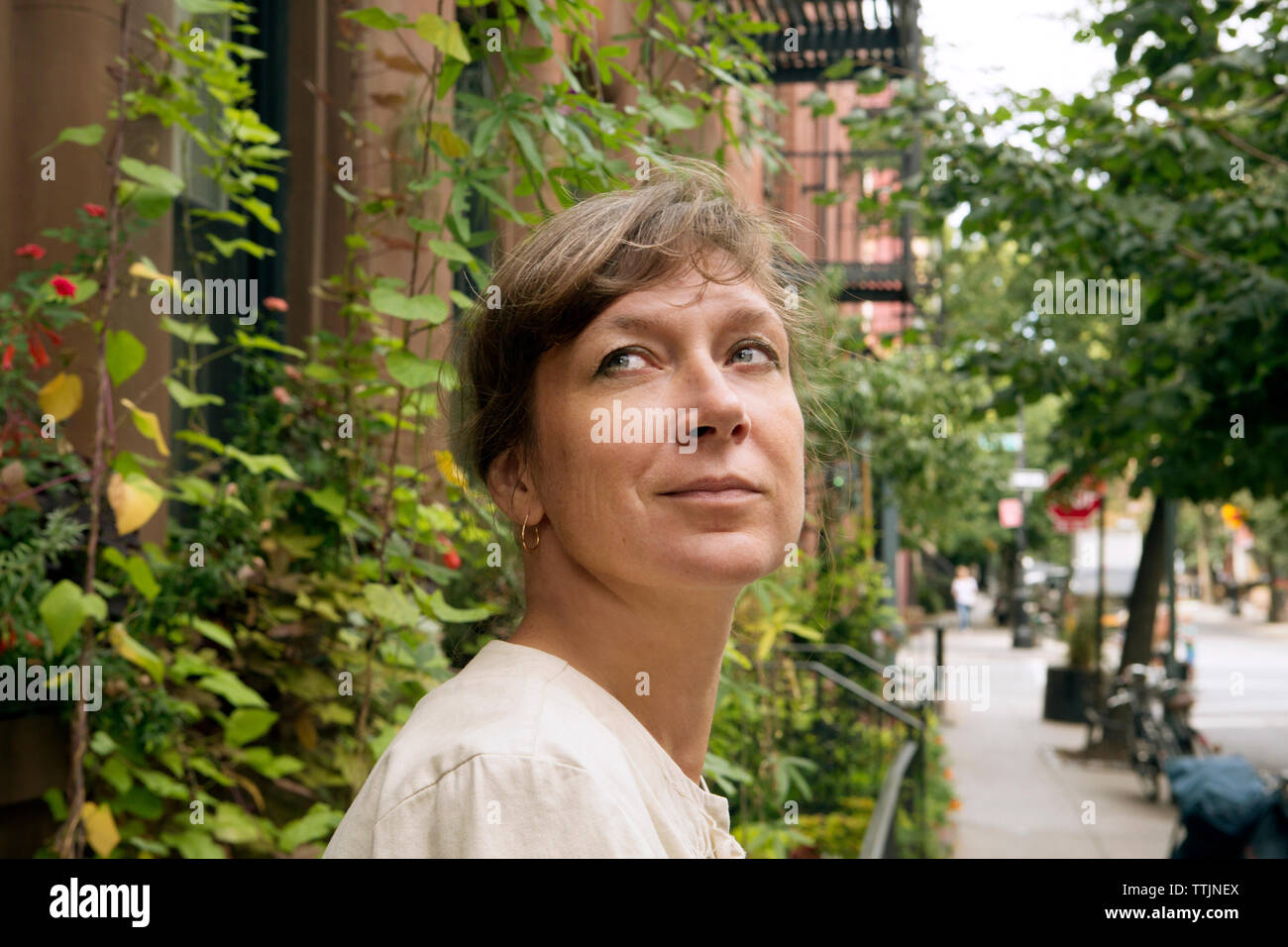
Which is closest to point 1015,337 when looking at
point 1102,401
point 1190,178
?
point 1102,401

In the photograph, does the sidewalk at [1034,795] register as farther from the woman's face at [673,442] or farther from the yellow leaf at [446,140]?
the woman's face at [673,442]

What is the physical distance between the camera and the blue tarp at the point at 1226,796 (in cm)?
564

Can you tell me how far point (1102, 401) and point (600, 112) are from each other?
5836 mm

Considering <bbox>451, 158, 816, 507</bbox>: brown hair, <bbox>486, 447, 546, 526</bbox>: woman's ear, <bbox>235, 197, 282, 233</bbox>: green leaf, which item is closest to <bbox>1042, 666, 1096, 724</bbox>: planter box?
<bbox>235, 197, 282, 233</bbox>: green leaf

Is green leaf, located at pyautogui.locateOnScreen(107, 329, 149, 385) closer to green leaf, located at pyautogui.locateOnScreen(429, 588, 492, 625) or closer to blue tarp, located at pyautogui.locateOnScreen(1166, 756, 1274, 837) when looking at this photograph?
green leaf, located at pyautogui.locateOnScreen(429, 588, 492, 625)

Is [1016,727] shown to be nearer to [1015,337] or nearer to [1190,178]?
[1015,337]

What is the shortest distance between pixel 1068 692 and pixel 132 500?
15864 millimetres

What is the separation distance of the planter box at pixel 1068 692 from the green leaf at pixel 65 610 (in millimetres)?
15666

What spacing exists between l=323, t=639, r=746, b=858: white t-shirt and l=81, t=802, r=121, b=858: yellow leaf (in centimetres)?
178

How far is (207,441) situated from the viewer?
2.99 meters

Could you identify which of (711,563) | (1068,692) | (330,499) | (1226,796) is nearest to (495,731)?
(711,563)

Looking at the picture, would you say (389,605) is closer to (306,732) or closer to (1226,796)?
(306,732)

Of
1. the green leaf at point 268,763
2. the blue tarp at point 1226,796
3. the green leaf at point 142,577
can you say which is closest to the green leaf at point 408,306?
the green leaf at point 142,577

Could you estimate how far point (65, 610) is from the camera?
96.8 inches
